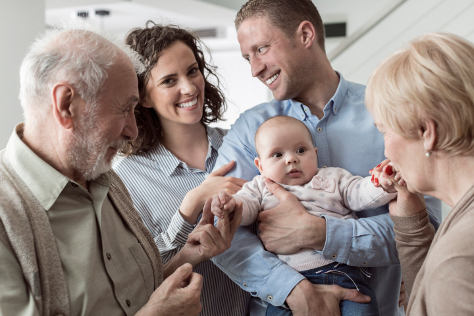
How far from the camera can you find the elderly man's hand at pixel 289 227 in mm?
1715

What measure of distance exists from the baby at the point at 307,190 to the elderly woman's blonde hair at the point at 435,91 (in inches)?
21.1

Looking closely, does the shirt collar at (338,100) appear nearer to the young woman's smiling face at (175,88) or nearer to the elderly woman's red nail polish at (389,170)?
the elderly woman's red nail polish at (389,170)

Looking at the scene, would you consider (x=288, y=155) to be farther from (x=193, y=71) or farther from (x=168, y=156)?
(x=193, y=71)

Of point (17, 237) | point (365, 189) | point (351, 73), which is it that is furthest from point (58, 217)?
point (351, 73)

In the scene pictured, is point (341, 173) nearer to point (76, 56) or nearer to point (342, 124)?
point (342, 124)

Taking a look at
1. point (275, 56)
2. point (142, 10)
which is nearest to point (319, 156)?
point (275, 56)

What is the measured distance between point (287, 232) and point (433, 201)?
646 mm

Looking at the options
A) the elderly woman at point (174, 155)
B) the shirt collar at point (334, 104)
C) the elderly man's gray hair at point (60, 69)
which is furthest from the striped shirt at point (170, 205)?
the elderly man's gray hair at point (60, 69)

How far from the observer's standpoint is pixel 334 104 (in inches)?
78.2

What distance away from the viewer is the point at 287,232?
1.73 m

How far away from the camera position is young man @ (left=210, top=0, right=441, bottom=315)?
171 cm

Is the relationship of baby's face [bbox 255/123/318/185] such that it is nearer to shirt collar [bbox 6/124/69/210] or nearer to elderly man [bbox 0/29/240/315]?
elderly man [bbox 0/29/240/315]

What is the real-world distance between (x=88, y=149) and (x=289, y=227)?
0.78m

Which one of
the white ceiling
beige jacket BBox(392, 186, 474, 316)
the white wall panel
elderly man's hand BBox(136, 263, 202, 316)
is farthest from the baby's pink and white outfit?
the white ceiling
